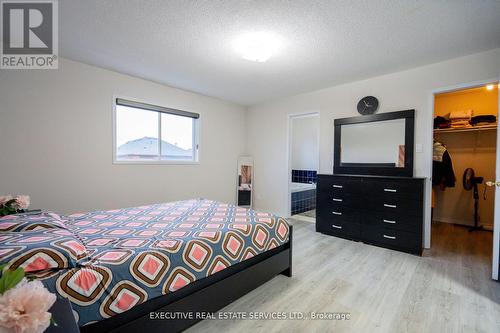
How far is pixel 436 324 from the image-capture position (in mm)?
1599

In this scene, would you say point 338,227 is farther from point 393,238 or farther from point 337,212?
point 393,238

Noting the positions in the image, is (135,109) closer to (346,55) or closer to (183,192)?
(183,192)

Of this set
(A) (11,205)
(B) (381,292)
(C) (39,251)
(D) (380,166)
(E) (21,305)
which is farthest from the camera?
(D) (380,166)

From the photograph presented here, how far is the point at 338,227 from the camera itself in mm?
3441

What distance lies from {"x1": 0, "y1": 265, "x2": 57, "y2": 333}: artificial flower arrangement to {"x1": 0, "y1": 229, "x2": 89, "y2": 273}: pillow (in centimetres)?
48

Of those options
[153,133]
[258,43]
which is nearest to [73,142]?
[153,133]

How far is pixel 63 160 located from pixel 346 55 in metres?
3.83

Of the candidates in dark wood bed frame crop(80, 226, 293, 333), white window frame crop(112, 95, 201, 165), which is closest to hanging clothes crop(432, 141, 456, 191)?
dark wood bed frame crop(80, 226, 293, 333)

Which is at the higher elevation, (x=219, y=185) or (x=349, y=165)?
(x=349, y=165)

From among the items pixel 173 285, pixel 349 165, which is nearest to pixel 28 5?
pixel 173 285

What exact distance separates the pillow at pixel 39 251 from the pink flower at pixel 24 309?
531 mm

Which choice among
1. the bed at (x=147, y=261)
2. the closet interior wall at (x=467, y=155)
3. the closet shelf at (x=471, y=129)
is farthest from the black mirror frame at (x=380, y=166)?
the bed at (x=147, y=261)

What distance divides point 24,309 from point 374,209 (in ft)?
11.3

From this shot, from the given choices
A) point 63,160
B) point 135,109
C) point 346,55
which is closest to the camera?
point 346,55
